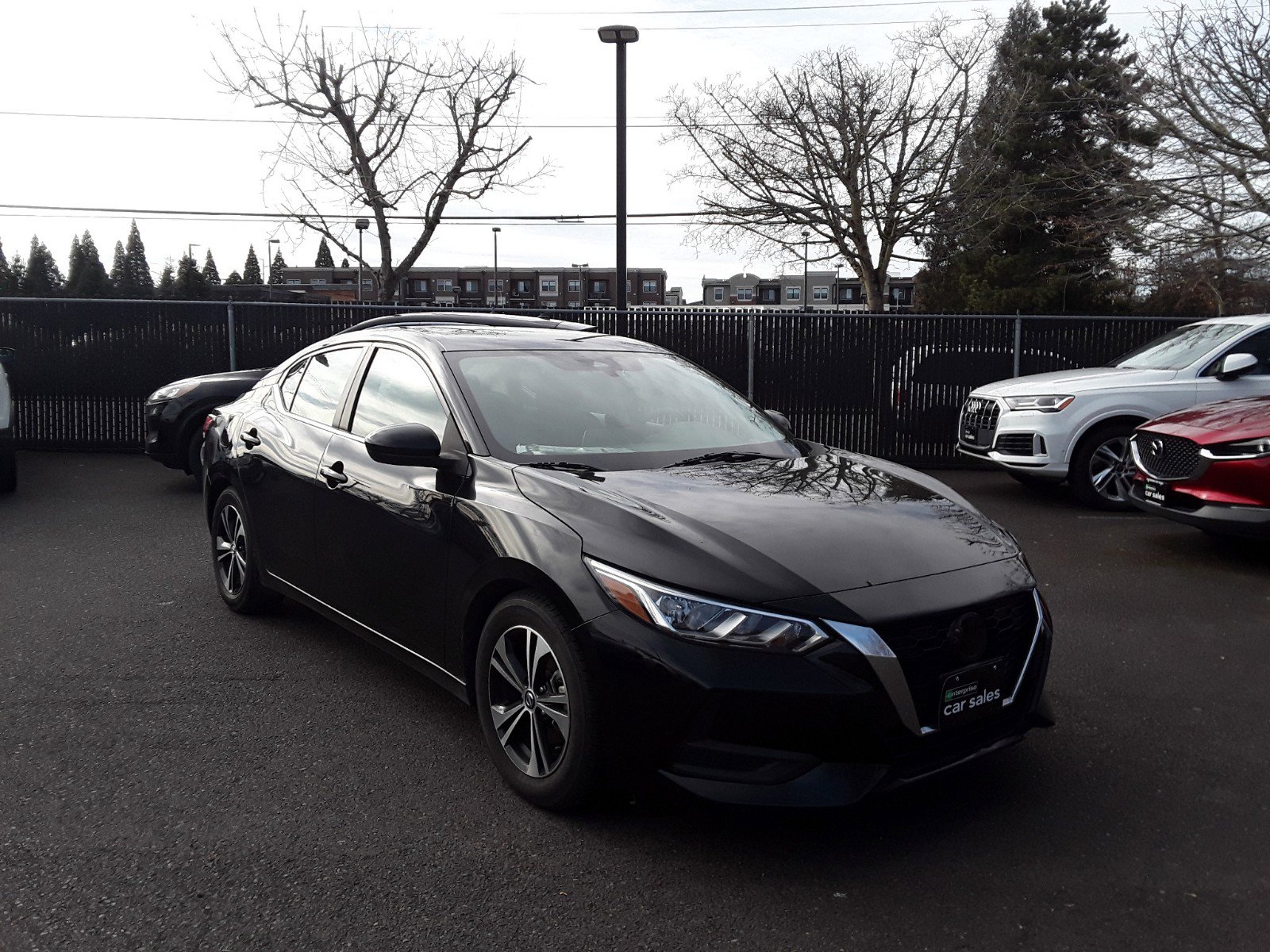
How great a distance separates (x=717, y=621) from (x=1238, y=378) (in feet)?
25.7

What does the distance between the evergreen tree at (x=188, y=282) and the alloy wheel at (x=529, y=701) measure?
9753 centimetres

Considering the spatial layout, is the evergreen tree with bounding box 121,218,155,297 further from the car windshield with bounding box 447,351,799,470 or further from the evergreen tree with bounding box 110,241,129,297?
the car windshield with bounding box 447,351,799,470

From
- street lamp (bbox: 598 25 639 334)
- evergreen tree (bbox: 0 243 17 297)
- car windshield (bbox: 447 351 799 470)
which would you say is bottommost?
car windshield (bbox: 447 351 799 470)

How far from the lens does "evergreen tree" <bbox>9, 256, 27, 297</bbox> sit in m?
98.9

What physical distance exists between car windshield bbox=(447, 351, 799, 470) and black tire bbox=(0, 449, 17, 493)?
23.7ft

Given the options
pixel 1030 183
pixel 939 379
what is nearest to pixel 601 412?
pixel 939 379

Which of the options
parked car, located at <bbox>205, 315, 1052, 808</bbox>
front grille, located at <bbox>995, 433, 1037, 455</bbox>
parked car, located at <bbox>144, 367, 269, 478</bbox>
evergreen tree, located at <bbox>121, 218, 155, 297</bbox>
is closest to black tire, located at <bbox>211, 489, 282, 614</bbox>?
parked car, located at <bbox>205, 315, 1052, 808</bbox>

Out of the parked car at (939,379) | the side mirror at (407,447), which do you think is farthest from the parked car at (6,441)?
the parked car at (939,379)

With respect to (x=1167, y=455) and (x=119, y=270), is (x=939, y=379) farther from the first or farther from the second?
(x=119, y=270)

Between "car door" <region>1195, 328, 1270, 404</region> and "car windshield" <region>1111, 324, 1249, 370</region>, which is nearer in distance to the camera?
"car door" <region>1195, 328, 1270, 404</region>

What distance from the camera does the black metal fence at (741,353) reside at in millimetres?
12508

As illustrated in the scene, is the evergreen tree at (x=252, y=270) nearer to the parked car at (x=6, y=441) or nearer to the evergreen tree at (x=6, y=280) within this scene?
the evergreen tree at (x=6, y=280)

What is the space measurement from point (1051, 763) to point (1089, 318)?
983 centimetres

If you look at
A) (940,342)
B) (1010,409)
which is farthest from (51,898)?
(940,342)
